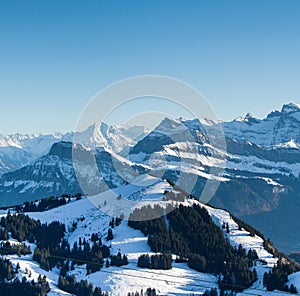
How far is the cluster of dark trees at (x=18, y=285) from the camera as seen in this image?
157 meters

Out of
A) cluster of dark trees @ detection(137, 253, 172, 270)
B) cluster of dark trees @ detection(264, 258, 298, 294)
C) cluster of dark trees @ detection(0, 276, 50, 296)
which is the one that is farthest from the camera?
cluster of dark trees @ detection(137, 253, 172, 270)

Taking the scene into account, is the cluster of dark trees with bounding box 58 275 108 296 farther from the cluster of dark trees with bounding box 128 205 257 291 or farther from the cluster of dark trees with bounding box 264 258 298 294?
the cluster of dark trees with bounding box 264 258 298 294

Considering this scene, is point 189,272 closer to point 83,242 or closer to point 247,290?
point 247,290

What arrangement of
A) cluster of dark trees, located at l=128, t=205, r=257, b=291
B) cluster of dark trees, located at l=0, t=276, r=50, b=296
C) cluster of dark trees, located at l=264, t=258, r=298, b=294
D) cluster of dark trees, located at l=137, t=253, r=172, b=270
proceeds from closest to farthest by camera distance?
cluster of dark trees, located at l=264, t=258, r=298, b=294 → cluster of dark trees, located at l=0, t=276, r=50, b=296 → cluster of dark trees, located at l=128, t=205, r=257, b=291 → cluster of dark trees, located at l=137, t=253, r=172, b=270

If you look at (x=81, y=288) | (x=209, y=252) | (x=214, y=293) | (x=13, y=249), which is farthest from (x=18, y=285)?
(x=209, y=252)

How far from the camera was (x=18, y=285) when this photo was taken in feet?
528

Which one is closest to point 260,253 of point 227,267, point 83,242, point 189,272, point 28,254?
point 227,267

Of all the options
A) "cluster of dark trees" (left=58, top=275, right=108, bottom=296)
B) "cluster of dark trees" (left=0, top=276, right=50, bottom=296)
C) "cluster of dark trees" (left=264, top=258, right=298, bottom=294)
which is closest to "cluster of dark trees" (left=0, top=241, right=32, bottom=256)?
"cluster of dark trees" (left=0, top=276, right=50, bottom=296)

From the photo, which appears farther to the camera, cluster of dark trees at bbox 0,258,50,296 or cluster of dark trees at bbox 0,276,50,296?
cluster of dark trees at bbox 0,258,50,296

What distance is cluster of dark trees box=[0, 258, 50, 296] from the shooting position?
157125mm

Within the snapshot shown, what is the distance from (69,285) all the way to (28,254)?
3025 cm

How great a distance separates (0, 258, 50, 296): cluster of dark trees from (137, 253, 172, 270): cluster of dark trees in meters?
33.4

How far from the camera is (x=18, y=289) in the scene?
160 m

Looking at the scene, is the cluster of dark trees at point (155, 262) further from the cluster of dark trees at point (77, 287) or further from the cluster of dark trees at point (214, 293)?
the cluster of dark trees at point (77, 287)
